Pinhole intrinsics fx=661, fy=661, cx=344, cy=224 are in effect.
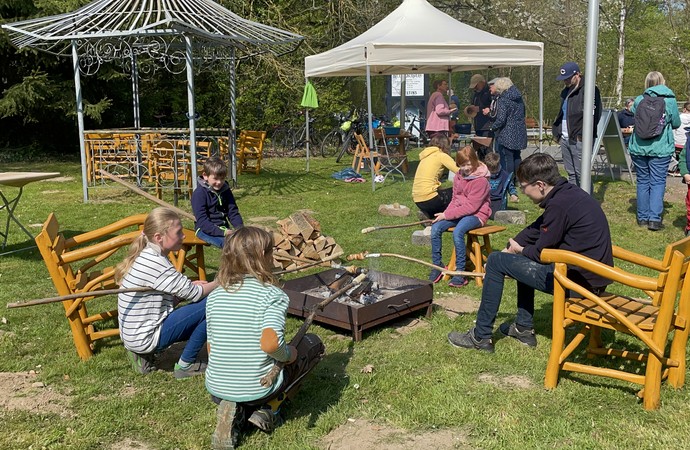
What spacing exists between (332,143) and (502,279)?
50.1 feet

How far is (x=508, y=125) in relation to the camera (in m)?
10.7

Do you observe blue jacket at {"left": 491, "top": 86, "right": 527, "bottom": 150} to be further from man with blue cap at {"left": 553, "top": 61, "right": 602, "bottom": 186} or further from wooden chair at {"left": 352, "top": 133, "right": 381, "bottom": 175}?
wooden chair at {"left": 352, "top": 133, "right": 381, "bottom": 175}

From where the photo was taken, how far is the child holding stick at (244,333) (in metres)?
3.31

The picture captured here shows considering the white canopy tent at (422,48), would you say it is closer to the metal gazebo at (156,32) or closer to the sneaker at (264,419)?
the metal gazebo at (156,32)

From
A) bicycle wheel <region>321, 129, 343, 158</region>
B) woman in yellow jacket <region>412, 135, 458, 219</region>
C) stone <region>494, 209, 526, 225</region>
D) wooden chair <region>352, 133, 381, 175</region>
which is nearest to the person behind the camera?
woman in yellow jacket <region>412, 135, 458, 219</region>

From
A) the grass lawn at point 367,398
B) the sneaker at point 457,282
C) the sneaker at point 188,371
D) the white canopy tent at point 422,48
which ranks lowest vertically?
the grass lawn at point 367,398

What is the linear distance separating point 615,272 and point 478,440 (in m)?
1.17

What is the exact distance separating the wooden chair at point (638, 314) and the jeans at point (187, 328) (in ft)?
6.98

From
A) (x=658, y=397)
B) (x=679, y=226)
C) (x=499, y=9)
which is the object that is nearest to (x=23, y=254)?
(x=658, y=397)

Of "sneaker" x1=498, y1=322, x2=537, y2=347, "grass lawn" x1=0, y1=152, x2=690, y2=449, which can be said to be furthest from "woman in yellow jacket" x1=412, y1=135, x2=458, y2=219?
"sneaker" x1=498, y1=322, x2=537, y2=347

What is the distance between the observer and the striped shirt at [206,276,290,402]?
10.9 feet

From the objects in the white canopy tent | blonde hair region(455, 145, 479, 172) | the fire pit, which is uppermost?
the white canopy tent

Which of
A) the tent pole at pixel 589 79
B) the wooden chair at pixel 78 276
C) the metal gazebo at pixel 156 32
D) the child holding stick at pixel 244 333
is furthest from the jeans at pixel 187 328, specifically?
the metal gazebo at pixel 156 32

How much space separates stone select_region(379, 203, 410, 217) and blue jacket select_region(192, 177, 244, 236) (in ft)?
12.5
